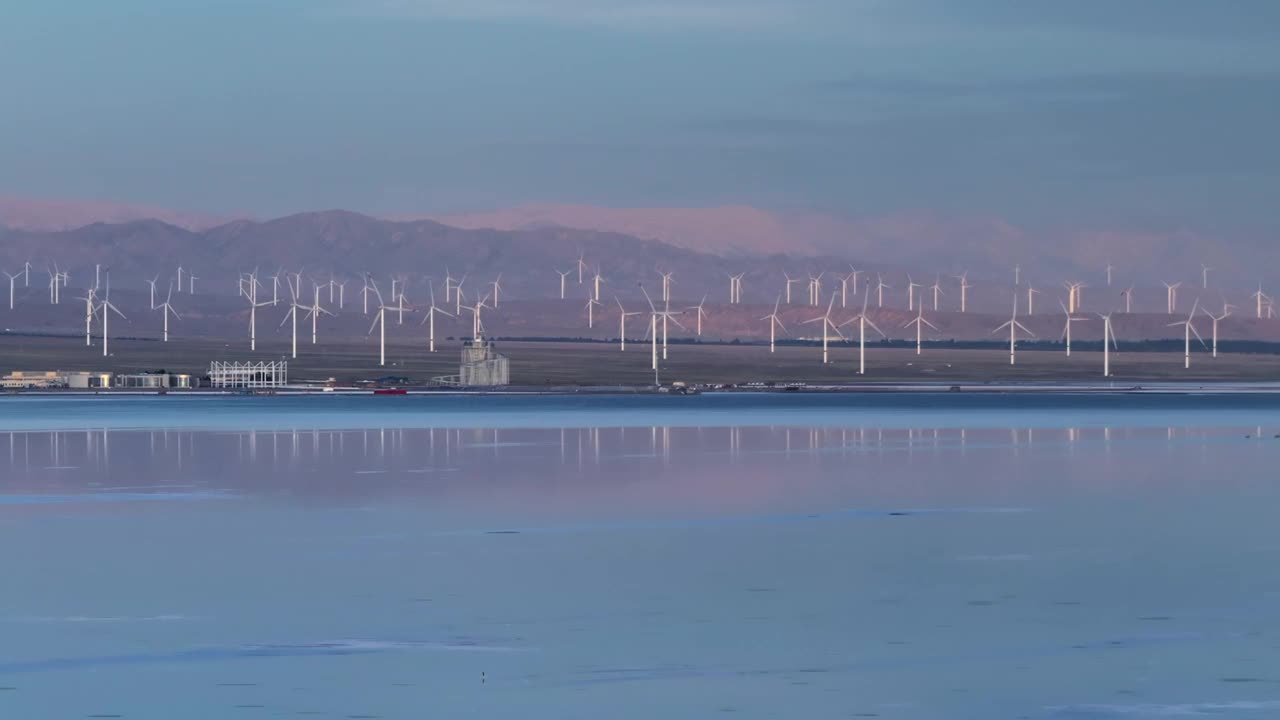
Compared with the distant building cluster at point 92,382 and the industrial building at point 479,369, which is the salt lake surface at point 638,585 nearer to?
the distant building cluster at point 92,382

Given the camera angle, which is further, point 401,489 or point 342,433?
point 342,433

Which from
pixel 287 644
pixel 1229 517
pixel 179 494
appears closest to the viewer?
pixel 287 644

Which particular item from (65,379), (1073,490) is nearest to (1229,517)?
(1073,490)

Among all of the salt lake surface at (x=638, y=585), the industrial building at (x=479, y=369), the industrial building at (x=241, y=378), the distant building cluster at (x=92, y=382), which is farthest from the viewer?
the industrial building at (x=479, y=369)

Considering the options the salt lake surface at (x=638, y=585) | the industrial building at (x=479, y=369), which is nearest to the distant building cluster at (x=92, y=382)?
the industrial building at (x=479, y=369)

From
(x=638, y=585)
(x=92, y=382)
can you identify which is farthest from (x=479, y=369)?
(x=638, y=585)

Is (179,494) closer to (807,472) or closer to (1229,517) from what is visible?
(807,472)

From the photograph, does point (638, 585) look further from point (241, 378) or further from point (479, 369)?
point (479, 369)

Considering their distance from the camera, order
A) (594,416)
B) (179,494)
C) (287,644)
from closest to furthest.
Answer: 1. (287,644)
2. (179,494)
3. (594,416)
